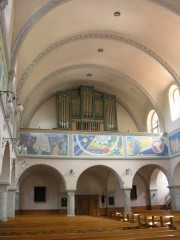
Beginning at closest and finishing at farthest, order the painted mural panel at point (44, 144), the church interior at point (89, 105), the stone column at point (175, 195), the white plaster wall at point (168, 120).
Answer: the church interior at point (89, 105) < the painted mural panel at point (44, 144) < the stone column at point (175, 195) < the white plaster wall at point (168, 120)

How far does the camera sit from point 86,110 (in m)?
22.3

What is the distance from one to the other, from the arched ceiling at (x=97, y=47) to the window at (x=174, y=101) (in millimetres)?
568

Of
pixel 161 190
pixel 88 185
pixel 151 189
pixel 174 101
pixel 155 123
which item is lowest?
pixel 161 190

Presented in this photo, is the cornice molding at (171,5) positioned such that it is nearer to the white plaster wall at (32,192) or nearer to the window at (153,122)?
the window at (153,122)

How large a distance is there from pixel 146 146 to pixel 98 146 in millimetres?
3451

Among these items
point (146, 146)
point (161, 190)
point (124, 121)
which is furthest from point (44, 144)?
point (161, 190)

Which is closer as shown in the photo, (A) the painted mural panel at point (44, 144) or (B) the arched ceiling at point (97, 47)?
(B) the arched ceiling at point (97, 47)

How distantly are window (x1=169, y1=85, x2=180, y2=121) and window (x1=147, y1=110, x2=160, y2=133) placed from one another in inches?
101

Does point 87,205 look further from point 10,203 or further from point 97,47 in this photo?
point 97,47

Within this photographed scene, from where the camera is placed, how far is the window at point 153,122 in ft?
72.6

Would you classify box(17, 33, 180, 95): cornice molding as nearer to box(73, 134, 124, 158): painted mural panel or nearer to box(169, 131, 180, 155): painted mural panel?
box(169, 131, 180, 155): painted mural panel

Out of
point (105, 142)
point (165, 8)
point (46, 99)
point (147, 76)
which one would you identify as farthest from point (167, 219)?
point (46, 99)

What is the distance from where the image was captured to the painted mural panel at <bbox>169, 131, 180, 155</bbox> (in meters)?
18.4

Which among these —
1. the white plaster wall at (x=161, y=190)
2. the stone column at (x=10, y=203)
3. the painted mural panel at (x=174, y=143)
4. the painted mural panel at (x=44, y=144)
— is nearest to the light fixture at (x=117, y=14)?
the painted mural panel at (x=44, y=144)
